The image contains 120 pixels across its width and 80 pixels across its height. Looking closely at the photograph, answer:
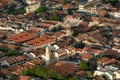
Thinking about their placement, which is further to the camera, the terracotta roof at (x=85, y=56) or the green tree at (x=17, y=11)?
the green tree at (x=17, y=11)

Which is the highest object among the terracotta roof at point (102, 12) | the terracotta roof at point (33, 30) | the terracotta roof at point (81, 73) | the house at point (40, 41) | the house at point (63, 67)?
the house at point (63, 67)

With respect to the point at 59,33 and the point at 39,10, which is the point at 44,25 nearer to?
the point at 59,33

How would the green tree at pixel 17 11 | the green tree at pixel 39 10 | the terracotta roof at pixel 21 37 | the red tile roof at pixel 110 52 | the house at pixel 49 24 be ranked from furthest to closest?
the green tree at pixel 17 11 → the green tree at pixel 39 10 → the house at pixel 49 24 → the terracotta roof at pixel 21 37 → the red tile roof at pixel 110 52

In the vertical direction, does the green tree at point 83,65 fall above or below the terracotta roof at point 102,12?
above

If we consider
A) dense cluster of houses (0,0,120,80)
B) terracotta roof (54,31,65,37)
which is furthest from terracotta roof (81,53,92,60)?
terracotta roof (54,31,65,37)

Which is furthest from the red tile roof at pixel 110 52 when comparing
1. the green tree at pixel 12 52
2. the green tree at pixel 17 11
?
the green tree at pixel 17 11

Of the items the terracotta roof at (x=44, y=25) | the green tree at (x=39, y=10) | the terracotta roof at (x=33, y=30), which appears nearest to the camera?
the terracotta roof at (x=33, y=30)

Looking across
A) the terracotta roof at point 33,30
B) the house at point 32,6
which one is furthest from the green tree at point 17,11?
the terracotta roof at point 33,30

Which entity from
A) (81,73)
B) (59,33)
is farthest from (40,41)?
(81,73)

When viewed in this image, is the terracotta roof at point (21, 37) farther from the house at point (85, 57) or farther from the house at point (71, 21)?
the house at point (85, 57)

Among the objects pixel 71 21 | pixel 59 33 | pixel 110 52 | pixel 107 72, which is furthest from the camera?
pixel 71 21
